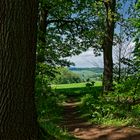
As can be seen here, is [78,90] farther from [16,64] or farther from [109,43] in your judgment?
[16,64]

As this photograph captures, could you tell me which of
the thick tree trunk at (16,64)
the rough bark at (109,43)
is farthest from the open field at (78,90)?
the thick tree trunk at (16,64)

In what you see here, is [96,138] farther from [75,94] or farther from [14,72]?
[75,94]

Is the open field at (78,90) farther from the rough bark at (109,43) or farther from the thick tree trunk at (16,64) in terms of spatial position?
the thick tree trunk at (16,64)

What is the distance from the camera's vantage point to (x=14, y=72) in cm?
646

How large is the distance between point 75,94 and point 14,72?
1057 inches

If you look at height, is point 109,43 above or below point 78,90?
above

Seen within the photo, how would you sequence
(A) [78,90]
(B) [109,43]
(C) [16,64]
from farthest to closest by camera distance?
1. (A) [78,90]
2. (B) [109,43]
3. (C) [16,64]

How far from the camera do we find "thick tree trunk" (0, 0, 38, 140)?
6.43 m

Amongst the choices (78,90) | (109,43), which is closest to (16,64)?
(109,43)

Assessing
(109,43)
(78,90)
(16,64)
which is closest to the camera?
(16,64)

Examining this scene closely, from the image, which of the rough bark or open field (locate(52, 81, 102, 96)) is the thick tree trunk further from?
the rough bark

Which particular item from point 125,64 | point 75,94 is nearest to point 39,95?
point 125,64

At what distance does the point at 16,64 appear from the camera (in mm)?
6473

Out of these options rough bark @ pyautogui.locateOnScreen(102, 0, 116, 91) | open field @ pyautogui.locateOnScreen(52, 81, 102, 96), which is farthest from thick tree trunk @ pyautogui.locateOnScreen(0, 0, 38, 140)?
rough bark @ pyautogui.locateOnScreen(102, 0, 116, 91)
